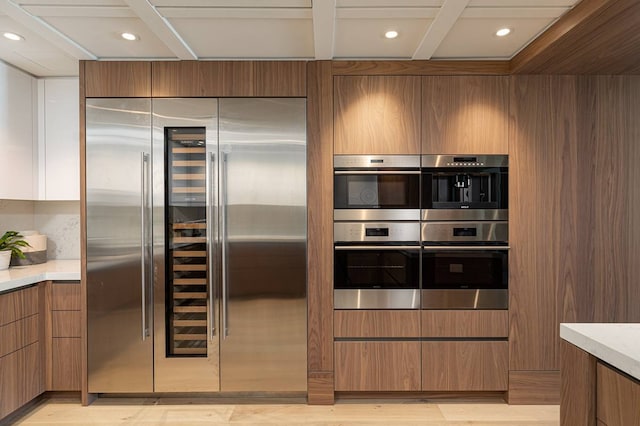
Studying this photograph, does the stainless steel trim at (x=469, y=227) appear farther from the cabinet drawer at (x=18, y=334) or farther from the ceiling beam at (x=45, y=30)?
the cabinet drawer at (x=18, y=334)

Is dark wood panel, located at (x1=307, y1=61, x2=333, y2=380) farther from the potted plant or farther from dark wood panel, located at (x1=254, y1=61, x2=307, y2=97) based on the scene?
the potted plant

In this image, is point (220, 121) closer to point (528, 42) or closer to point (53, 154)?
point (53, 154)

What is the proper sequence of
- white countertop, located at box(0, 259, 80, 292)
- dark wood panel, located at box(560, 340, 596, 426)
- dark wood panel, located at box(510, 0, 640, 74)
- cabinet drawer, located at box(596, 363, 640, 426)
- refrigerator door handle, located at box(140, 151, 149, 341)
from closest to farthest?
cabinet drawer, located at box(596, 363, 640, 426) → dark wood panel, located at box(560, 340, 596, 426) → dark wood panel, located at box(510, 0, 640, 74) → white countertop, located at box(0, 259, 80, 292) → refrigerator door handle, located at box(140, 151, 149, 341)

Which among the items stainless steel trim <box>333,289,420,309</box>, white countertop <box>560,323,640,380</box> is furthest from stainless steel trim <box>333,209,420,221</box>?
white countertop <box>560,323,640,380</box>

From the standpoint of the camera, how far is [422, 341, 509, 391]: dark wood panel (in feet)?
8.82

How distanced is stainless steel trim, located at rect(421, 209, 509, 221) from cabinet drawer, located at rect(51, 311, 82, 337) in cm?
246

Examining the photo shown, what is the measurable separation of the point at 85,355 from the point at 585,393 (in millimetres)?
2826

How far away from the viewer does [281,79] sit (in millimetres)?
2693

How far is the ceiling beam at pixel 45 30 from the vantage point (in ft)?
6.58

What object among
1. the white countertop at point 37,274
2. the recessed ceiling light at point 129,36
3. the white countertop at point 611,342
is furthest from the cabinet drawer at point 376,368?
the recessed ceiling light at point 129,36

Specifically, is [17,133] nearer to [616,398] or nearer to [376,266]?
[376,266]

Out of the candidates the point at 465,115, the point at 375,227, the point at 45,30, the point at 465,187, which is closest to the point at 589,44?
the point at 465,115

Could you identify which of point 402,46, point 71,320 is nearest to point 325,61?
point 402,46

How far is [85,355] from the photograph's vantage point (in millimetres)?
2676
